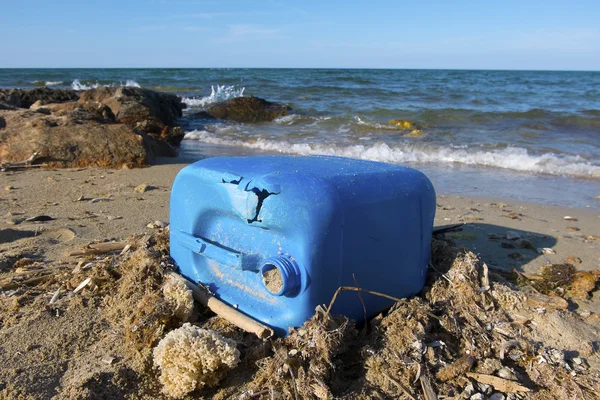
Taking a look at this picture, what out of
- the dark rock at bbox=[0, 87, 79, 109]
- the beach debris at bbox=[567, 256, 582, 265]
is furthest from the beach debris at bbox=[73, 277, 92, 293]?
the dark rock at bbox=[0, 87, 79, 109]

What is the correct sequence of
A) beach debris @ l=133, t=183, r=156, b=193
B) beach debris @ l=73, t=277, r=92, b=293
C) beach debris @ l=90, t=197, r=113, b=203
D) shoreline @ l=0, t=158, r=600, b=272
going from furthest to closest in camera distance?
beach debris @ l=133, t=183, r=156, b=193 < beach debris @ l=90, t=197, r=113, b=203 < shoreline @ l=0, t=158, r=600, b=272 < beach debris @ l=73, t=277, r=92, b=293

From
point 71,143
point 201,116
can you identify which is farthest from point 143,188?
point 201,116

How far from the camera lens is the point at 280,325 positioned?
2604 mm

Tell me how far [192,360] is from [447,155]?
8.04 meters

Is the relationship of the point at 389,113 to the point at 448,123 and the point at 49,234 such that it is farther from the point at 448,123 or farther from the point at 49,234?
the point at 49,234

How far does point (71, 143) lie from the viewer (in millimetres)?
7172

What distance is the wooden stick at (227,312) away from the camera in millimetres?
2549

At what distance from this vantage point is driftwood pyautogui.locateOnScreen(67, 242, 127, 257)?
150 inches

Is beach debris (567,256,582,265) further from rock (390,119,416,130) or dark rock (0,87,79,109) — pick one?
dark rock (0,87,79,109)

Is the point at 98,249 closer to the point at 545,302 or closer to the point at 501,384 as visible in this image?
the point at 501,384

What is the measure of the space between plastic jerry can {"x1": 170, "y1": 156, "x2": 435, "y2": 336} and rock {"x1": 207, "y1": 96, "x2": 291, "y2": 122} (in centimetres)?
1351

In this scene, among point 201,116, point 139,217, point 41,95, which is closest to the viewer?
point 139,217

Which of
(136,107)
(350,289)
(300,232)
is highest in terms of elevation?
(300,232)

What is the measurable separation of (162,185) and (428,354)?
14.3 ft
